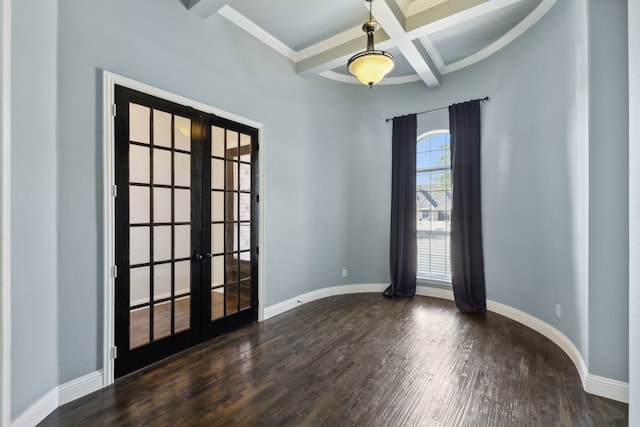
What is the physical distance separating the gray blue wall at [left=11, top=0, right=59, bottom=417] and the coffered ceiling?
146 centimetres

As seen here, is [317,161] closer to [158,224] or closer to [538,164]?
[158,224]

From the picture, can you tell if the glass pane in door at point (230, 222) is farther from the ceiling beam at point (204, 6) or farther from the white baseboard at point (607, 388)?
the white baseboard at point (607, 388)

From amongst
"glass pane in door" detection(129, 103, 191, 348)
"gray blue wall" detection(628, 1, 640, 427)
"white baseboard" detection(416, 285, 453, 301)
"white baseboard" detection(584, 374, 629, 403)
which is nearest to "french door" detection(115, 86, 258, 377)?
"glass pane in door" detection(129, 103, 191, 348)

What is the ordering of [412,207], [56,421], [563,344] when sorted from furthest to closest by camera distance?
1. [412,207]
2. [563,344]
3. [56,421]

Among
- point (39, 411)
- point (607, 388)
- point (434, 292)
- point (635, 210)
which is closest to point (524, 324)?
point (434, 292)

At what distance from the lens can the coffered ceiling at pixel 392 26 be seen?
3117mm

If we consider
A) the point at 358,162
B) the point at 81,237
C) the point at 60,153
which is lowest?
the point at 81,237

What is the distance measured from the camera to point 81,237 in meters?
2.28

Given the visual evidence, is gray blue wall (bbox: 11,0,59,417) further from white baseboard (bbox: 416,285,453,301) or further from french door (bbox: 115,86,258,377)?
white baseboard (bbox: 416,285,453,301)

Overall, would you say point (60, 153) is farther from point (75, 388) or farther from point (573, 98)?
point (573, 98)

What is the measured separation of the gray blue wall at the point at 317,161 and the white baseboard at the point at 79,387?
Answer: 10 centimetres

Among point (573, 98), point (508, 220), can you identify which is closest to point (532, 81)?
point (573, 98)

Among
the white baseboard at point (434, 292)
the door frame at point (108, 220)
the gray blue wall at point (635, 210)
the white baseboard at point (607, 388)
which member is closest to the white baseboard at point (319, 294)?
the white baseboard at point (434, 292)

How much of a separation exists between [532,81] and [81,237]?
4.85 m
